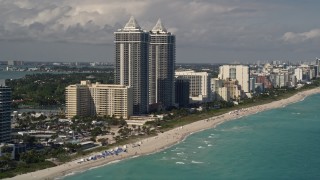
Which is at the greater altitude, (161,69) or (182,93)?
(161,69)

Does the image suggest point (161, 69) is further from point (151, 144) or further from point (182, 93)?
point (151, 144)

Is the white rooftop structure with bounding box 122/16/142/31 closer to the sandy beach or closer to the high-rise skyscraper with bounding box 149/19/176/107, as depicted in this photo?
the high-rise skyscraper with bounding box 149/19/176/107

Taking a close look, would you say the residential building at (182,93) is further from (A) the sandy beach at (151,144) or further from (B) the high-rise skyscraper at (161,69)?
(A) the sandy beach at (151,144)

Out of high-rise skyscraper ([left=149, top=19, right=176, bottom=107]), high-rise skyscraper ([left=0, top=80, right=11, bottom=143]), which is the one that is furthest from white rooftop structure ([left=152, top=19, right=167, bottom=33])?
high-rise skyscraper ([left=0, top=80, right=11, bottom=143])

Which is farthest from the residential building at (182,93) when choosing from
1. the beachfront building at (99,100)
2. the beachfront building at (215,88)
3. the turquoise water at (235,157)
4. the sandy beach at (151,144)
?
the turquoise water at (235,157)

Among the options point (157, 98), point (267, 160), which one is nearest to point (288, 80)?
point (157, 98)

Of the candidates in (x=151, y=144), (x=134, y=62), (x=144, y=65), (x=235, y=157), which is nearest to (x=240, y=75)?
(x=144, y=65)
